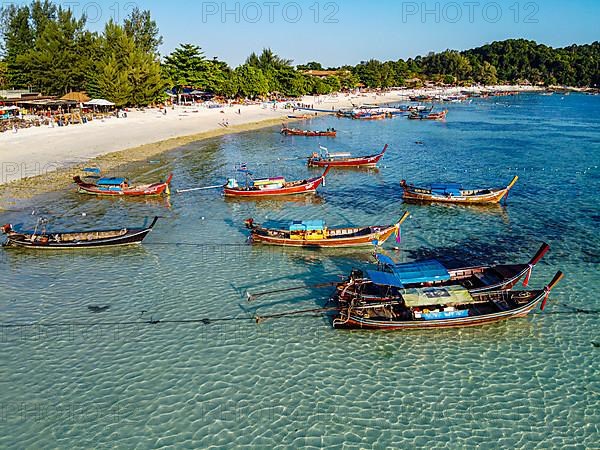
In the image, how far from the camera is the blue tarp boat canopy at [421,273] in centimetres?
1717

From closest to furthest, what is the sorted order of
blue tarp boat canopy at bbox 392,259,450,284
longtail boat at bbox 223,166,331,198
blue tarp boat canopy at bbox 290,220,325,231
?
blue tarp boat canopy at bbox 392,259,450,284, blue tarp boat canopy at bbox 290,220,325,231, longtail boat at bbox 223,166,331,198

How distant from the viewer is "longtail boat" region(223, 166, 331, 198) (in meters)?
33.4

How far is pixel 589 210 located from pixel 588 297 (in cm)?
1429

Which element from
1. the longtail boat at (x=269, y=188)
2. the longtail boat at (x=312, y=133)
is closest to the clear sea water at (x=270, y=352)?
the longtail boat at (x=269, y=188)

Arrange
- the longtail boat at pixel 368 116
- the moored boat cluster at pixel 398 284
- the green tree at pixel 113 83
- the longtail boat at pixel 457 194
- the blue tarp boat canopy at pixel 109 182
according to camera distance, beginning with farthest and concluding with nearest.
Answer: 1. the longtail boat at pixel 368 116
2. the green tree at pixel 113 83
3. the blue tarp boat canopy at pixel 109 182
4. the longtail boat at pixel 457 194
5. the moored boat cluster at pixel 398 284

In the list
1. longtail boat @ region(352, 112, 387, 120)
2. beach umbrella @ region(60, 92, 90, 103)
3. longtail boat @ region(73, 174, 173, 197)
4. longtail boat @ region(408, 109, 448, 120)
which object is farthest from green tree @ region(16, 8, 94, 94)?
longtail boat @ region(408, 109, 448, 120)

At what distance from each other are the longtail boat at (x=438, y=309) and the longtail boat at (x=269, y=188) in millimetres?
17965

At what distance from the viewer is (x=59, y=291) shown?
63.5 ft

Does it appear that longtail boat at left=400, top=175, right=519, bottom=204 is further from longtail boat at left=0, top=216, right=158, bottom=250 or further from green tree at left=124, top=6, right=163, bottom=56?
green tree at left=124, top=6, right=163, bottom=56

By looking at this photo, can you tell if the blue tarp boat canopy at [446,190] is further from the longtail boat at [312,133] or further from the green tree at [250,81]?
the green tree at [250,81]

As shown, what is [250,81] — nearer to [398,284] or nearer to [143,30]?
[143,30]

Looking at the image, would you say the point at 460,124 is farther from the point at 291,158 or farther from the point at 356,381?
the point at 356,381

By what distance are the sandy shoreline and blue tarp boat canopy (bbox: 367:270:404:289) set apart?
24377 mm

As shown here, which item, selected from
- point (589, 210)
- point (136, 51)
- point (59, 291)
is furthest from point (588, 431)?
point (136, 51)
